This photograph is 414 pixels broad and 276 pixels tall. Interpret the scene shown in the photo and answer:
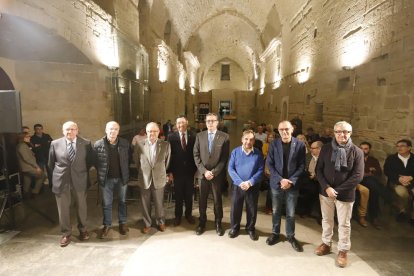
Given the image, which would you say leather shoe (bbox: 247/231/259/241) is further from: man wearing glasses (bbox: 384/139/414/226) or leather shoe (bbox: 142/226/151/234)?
man wearing glasses (bbox: 384/139/414/226)

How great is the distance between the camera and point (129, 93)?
28.5ft

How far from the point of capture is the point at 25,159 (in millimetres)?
4688

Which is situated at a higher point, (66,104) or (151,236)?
(66,104)

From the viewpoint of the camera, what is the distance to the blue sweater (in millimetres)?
3559

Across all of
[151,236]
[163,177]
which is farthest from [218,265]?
[163,177]

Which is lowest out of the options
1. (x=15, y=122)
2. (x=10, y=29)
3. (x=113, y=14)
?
(x=15, y=122)

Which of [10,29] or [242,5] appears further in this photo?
[242,5]

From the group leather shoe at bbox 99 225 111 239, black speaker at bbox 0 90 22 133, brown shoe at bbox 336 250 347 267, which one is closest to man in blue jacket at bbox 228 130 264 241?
brown shoe at bbox 336 250 347 267

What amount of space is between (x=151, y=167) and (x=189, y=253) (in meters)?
1.27

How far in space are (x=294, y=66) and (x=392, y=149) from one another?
730 cm

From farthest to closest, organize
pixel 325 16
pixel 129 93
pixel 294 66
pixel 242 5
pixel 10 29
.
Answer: pixel 242 5
pixel 294 66
pixel 129 93
pixel 325 16
pixel 10 29

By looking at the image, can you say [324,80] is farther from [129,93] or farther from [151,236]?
[151,236]

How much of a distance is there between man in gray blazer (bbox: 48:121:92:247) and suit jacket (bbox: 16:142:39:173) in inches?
65.2

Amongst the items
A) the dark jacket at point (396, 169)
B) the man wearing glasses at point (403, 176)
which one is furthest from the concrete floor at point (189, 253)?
the dark jacket at point (396, 169)
